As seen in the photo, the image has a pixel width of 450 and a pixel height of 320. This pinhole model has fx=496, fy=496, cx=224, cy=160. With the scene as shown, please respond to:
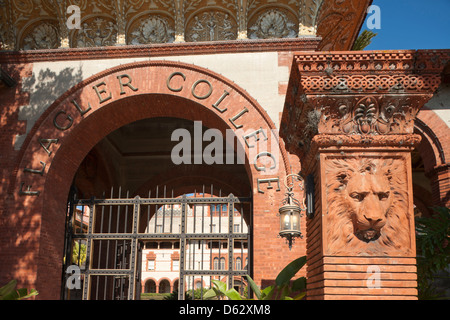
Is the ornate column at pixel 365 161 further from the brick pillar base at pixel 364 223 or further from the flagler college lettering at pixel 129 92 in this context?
the flagler college lettering at pixel 129 92

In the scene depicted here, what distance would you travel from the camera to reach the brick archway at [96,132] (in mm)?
9461

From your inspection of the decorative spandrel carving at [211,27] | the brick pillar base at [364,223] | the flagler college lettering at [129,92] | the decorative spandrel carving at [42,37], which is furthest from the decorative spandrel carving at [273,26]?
the brick pillar base at [364,223]

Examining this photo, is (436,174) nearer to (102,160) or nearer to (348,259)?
(348,259)

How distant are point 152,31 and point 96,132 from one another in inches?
99.9

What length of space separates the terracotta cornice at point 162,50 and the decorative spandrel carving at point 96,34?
1.56 feet

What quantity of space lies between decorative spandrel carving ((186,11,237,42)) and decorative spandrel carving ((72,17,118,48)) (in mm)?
1727

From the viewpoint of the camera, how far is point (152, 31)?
1089cm

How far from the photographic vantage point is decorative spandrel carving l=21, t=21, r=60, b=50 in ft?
36.6

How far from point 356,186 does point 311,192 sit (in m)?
0.67

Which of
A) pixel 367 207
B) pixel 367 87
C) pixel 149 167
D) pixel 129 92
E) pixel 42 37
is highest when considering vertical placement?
pixel 42 37

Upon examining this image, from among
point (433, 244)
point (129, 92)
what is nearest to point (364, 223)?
point (433, 244)

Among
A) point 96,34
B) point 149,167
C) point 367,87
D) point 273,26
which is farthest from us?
point 149,167

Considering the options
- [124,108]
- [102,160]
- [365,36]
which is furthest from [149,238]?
[365,36]

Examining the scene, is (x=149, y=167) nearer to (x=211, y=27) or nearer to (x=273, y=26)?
(x=211, y=27)
